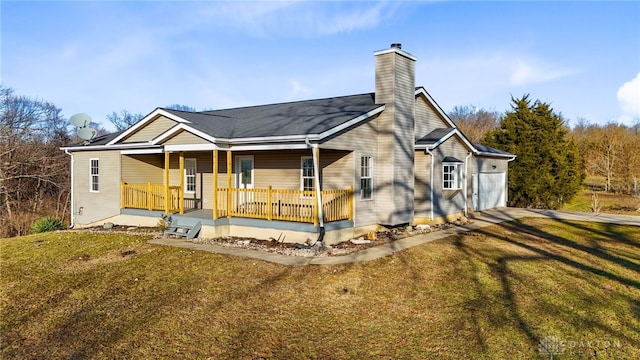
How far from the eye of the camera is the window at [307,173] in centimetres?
1355

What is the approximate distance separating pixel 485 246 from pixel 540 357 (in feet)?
21.4

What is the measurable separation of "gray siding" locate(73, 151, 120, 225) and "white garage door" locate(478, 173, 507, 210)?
55.2ft

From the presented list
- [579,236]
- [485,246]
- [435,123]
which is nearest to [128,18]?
[435,123]

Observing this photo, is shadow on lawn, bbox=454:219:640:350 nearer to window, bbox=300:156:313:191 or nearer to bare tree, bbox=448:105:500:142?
window, bbox=300:156:313:191

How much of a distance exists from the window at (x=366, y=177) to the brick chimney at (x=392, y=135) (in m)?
0.32

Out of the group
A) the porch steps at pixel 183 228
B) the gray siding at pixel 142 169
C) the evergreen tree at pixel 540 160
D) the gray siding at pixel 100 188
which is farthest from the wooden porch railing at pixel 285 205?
the evergreen tree at pixel 540 160

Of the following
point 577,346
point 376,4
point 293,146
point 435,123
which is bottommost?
point 577,346

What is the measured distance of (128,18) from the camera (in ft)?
50.8

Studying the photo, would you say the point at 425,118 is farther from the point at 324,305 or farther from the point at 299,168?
the point at 324,305

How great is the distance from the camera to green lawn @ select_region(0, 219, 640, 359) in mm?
5588

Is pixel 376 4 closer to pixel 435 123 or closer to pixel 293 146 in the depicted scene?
pixel 435 123

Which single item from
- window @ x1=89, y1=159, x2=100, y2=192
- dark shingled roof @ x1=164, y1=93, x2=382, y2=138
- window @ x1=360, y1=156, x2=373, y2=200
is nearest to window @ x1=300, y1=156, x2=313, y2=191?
dark shingled roof @ x1=164, y1=93, x2=382, y2=138

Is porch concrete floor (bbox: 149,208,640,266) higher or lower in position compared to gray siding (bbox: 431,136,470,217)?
lower

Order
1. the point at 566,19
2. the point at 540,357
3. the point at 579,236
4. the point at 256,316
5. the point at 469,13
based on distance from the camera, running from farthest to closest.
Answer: the point at 469,13
the point at 566,19
the point at 579,236
the point at 256,316
the point at 540,357
